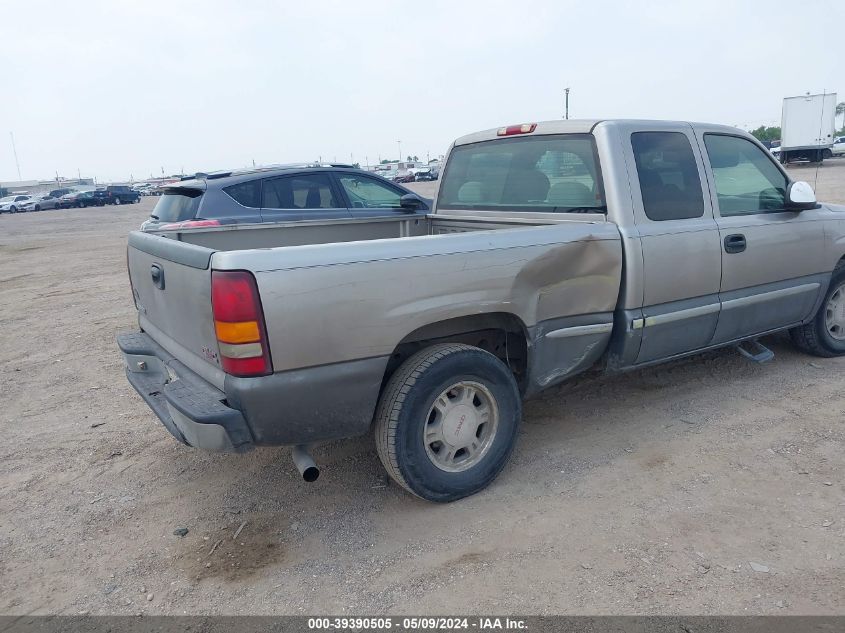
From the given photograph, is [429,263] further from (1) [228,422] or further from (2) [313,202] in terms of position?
(2) [313,202]

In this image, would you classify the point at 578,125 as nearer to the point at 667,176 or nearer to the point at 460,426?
the point at 667,176

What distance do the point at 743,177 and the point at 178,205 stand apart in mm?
5801

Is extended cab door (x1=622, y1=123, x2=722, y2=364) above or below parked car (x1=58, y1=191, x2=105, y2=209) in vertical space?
above

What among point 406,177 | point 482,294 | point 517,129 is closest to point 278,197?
point 517,129

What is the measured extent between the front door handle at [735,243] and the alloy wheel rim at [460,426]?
1.98m

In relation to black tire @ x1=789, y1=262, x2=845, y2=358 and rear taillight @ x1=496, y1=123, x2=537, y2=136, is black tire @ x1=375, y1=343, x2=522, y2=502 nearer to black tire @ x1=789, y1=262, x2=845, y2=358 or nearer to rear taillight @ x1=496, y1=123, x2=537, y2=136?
rear taillight @ x1=496, y1=123, x2=537, y2=136

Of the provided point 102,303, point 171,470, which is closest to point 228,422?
point 171,470

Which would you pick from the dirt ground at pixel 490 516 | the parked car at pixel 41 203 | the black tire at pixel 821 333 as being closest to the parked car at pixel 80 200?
the parked car at pixel 41 203

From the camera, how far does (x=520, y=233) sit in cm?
339

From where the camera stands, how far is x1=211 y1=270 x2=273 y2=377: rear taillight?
106 inches

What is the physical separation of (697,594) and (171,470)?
2.94 metres

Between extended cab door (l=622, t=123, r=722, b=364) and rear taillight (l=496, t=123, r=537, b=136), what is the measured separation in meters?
0.66

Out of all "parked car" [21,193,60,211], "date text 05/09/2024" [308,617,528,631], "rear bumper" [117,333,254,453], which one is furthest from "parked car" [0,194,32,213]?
"date text 05/09/2024" [308,617,528,631]

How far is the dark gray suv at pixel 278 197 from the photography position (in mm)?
7082
